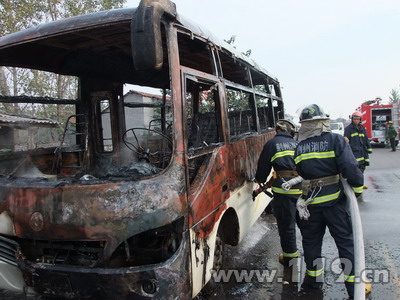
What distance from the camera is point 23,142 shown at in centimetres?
404

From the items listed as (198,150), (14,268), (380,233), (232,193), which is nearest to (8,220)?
(14,268)

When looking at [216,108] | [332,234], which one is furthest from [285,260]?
[216,108]

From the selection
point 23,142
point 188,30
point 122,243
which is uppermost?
point 188,30

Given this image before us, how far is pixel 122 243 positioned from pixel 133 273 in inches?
9.9

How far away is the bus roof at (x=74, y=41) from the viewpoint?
253 centimetres

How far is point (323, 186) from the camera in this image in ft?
10.7

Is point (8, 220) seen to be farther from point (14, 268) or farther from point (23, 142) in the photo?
point (23, 142)

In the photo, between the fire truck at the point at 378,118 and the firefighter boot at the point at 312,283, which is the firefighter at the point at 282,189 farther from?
the fire truck at the point at 378,118

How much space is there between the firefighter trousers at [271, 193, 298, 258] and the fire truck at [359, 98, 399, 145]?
61.8 ft

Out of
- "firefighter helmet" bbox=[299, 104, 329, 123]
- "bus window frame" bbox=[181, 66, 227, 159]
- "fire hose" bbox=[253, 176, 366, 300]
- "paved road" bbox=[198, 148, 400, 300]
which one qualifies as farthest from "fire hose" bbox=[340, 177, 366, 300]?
"bus window frame" bbox=[181, 66, 227, 159]

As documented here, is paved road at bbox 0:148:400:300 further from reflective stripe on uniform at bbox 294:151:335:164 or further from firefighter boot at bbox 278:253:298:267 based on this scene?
reflective stripe on uniform at bbox 294:151:335:164

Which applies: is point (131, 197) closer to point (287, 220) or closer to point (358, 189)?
point (358, 189)

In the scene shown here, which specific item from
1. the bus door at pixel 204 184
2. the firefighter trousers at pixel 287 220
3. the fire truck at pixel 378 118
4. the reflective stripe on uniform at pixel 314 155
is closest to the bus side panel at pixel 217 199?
the bus door at pixel 204 184

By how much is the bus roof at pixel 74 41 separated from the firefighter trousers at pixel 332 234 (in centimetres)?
200
